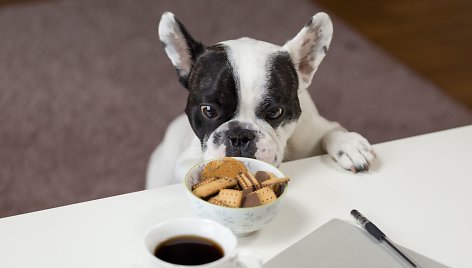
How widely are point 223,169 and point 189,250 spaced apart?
0.24 metres

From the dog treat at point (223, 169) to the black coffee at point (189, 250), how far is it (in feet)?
0.67

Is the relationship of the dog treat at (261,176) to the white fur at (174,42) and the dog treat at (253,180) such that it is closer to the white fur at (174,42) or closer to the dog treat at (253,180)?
the dog treat at (253,180)

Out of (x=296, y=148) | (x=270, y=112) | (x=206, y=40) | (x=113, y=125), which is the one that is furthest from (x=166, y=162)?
(x=206, y=40)

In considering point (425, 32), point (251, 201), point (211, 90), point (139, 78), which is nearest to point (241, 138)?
point (211, 90)

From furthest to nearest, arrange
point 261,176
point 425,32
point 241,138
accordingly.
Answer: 1. point 425,32
2. point 241,138
3. point 261,176

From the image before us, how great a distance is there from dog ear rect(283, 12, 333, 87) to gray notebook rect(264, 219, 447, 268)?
0.46 metres

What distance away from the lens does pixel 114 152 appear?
2.64m

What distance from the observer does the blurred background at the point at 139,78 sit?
8.41 ft

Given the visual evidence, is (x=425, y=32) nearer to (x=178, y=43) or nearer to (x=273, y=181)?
(x=178, y=43)

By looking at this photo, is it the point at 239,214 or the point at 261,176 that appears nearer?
the point at 239,214

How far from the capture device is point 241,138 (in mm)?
1277

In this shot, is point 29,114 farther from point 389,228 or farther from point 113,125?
point 389,228

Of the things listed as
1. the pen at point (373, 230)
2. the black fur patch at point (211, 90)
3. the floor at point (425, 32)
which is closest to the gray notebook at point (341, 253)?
the pen at point (373, 230)

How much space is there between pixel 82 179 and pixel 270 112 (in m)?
1.33
